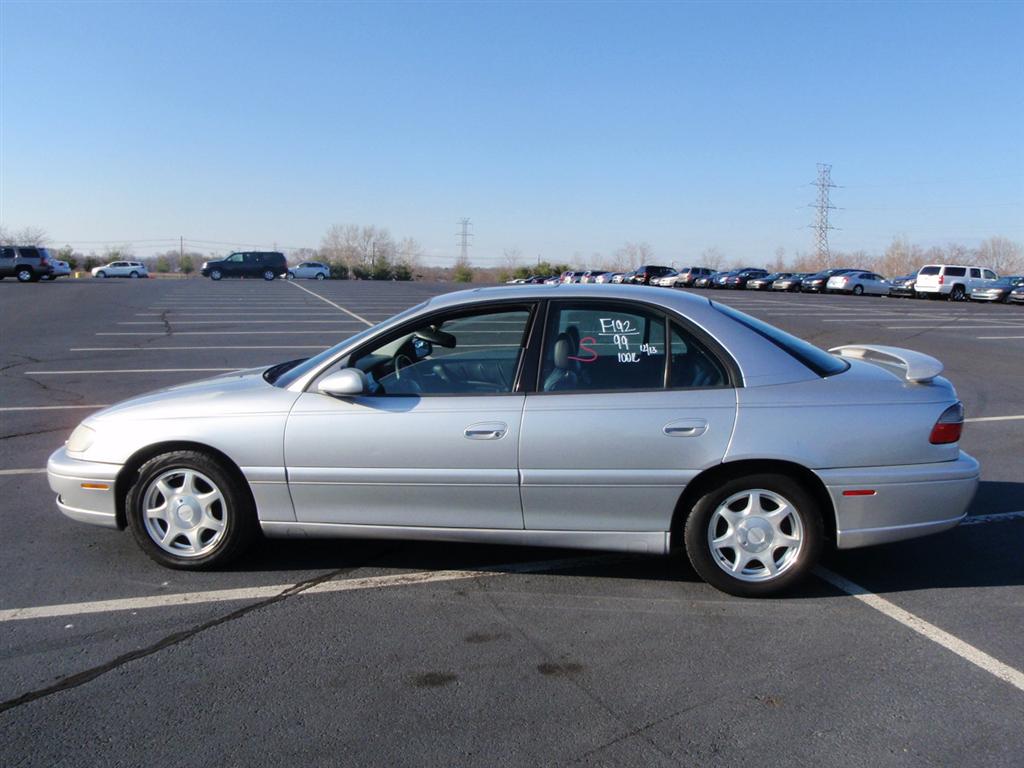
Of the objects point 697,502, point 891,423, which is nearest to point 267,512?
point 697,502

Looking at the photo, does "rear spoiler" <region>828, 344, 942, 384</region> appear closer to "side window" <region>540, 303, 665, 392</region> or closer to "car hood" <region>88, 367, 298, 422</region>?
"side window" <region>540, 303, 665, 392</region>

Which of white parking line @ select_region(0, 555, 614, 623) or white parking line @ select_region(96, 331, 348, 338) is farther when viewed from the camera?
white parking line @ select_region(96, 331, 348, 338)

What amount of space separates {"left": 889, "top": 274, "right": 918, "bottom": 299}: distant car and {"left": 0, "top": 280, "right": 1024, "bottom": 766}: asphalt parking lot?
43856mm

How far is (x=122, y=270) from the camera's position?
6781cm

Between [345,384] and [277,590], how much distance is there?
1119 mm

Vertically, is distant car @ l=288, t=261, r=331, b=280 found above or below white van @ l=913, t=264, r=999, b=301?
above

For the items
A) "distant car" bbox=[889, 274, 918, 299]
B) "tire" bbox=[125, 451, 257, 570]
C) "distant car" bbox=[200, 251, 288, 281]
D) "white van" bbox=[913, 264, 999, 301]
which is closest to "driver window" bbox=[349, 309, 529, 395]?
"tire" bbox=[125, 451, 257, 570]

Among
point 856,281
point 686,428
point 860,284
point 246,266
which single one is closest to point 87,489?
point 686,428

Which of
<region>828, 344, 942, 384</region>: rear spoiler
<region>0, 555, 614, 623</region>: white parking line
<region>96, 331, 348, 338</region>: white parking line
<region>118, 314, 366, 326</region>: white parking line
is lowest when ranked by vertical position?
<region>0, 555, 614, 623</region>: white parking line

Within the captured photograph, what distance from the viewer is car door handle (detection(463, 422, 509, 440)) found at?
13.5 ft

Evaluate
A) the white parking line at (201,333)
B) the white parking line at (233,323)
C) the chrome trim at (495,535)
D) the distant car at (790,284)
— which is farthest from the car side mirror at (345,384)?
the distant car at (790,284)

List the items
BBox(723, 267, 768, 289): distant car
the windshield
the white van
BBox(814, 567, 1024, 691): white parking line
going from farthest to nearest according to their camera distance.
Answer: BBox(723, 267, 768, 289): distant car
the white van
the windshield
BBox(814, 567, 1024, 691): white parking line

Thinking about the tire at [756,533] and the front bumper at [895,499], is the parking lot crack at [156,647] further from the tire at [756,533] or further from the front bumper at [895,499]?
the front bumper at [895,499]

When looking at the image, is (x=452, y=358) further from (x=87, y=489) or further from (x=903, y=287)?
(x=903, y=287)
